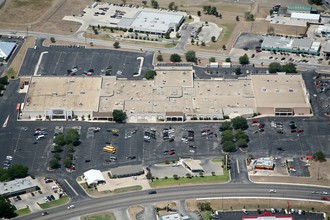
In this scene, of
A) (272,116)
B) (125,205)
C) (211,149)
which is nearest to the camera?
(125,205)

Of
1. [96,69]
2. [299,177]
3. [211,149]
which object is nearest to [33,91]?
[96,69]

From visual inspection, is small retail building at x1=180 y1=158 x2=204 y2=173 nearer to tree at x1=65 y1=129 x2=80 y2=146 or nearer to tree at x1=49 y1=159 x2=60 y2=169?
tree at x1=65 y1=129 x2=80 y2=146

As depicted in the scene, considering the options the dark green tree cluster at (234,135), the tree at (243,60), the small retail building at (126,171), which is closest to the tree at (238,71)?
the tree at (243,60)

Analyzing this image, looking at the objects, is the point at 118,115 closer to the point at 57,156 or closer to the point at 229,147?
the point at 57,156

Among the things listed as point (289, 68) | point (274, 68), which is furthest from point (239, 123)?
point (289, 68)

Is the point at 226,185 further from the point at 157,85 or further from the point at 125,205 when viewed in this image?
the point at 157,85

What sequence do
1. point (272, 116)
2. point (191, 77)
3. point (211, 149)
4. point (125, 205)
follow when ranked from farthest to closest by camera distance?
point (191, 77), point (272, 116), point (211, 149), point (125, 205)
